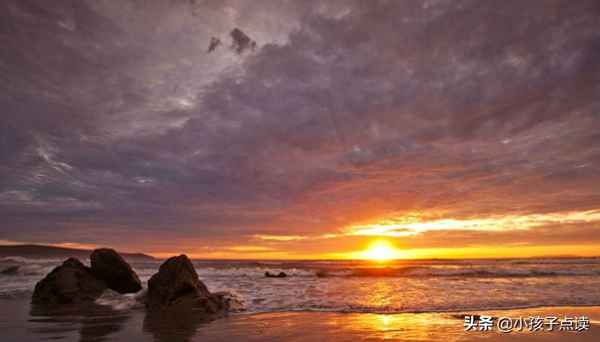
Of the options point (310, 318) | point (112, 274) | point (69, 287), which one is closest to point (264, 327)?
point (310, 318)

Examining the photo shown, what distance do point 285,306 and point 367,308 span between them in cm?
334

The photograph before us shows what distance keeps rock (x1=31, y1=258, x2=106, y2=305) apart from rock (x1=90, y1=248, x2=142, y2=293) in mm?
502

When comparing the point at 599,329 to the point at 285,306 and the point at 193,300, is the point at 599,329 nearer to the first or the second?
the point at 285,306

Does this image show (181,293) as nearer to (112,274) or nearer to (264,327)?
(264,327)

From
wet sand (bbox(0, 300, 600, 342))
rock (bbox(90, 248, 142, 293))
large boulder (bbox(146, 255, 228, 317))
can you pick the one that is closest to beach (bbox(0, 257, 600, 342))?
wet sand (bbox(0, 300, 600, 342))

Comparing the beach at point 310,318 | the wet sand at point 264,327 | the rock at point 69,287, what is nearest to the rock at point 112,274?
the rock at point 69,287

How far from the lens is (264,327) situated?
10.1m

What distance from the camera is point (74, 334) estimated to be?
911 cm

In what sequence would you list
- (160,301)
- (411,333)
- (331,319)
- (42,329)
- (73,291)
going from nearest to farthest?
(411,333) → (42,329) → (331,319) → (160,301) → (73,291)

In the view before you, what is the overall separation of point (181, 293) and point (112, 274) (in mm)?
6295

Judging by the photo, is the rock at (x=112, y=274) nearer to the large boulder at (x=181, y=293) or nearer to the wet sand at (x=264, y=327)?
the large boulder at (x=181, y=293)

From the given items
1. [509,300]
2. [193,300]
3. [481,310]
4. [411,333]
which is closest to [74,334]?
[193,300]

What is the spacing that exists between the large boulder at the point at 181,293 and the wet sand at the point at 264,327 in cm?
93

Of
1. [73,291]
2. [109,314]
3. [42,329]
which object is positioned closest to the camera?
[42,329]
